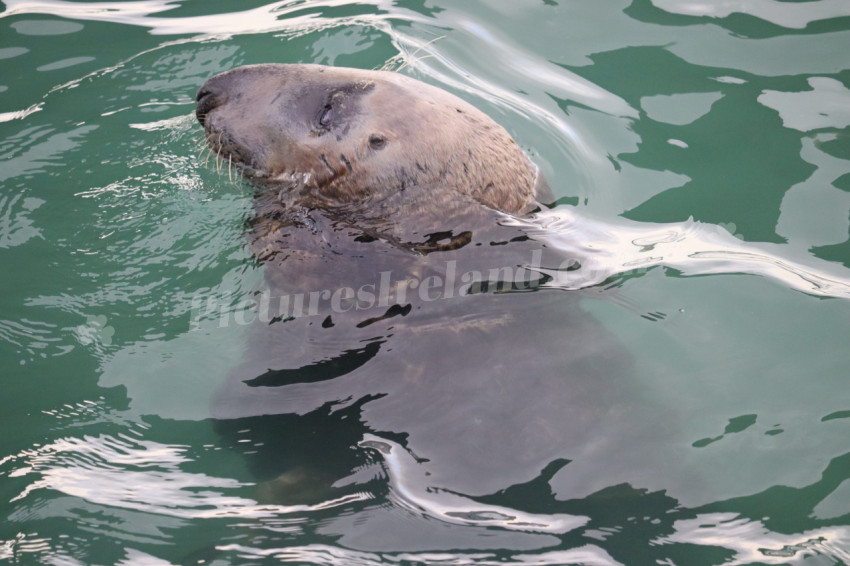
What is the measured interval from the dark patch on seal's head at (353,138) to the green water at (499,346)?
0.32 m

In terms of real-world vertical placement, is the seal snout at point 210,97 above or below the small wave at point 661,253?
above

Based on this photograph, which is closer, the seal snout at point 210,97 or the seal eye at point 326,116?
the seal eye at point 326,116

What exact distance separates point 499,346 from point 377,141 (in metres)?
1.11

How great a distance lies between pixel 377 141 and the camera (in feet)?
12.2

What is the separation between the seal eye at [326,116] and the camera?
3.80m

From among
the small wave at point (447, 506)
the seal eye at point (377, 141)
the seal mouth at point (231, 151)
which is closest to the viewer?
the small wave at point (447, 506)

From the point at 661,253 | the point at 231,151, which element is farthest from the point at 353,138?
the point at 661,253

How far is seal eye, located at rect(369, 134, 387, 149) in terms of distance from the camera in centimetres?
371

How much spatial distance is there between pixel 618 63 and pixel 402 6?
1.86 metres

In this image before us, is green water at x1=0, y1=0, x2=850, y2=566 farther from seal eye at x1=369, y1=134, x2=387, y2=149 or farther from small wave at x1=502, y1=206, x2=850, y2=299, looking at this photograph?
seal eye at x1=369, y1=134, x2=387, y2=149

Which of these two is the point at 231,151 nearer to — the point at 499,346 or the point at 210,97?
the point at 210,97

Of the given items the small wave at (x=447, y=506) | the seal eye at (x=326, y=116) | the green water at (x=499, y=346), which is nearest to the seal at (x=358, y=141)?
the seal eye at (x=326, y=116)

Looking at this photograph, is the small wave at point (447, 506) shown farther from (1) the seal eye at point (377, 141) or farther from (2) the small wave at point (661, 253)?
(1) the seal eye at point (377, 141)

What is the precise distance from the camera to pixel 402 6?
6.61m
